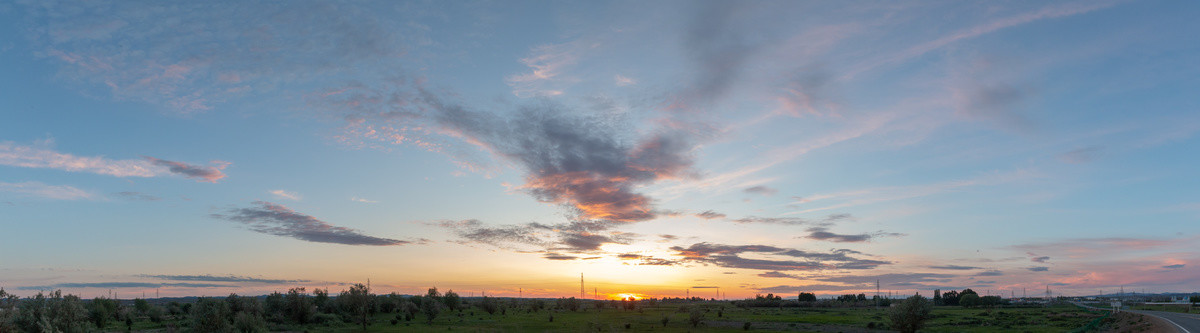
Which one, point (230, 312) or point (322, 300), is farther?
point (322, 300)

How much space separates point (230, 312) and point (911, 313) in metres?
67.0

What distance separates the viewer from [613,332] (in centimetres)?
6569

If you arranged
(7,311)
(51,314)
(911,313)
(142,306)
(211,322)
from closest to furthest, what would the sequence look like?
(7,311) → (51,314) → (211,322) → (911,313) → (142,306)

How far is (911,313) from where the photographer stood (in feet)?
203

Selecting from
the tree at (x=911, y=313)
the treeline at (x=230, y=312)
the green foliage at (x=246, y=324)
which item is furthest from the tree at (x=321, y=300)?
the tree at (x=911, y=313)

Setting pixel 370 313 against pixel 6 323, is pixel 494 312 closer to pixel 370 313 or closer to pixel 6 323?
pixel 370 313

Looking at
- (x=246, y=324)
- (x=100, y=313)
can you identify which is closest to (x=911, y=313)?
(x=246, y=324)

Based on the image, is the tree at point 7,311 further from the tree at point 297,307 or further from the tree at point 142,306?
the tree at point 142,306

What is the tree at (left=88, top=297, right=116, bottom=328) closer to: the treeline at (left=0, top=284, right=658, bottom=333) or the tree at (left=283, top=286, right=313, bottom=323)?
the treeline at (left=0, top=284, right=658, bottom=333)

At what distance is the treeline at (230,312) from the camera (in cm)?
4219

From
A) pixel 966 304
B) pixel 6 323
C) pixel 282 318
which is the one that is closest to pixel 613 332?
pixel 282 318

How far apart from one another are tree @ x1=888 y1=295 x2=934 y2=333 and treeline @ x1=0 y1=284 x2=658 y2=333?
2350 inches

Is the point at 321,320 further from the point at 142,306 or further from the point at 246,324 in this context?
the point at 142,306

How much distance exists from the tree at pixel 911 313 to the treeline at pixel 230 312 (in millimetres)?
59696
